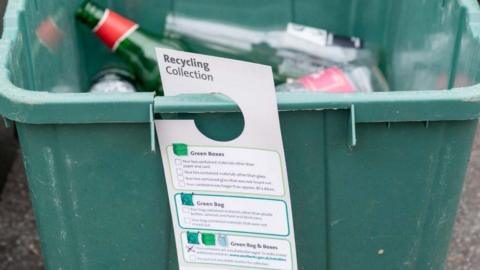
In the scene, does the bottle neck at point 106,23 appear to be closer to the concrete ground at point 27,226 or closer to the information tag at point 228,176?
the information tag at point 228,176

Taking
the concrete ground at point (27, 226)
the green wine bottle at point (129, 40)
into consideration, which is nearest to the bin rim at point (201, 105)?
the green wine bottle at point (129, 40)

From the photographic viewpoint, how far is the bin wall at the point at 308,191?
841mm

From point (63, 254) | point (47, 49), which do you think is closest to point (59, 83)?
point (47, 49)

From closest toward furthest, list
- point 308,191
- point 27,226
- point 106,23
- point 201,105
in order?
point 201,105, point 308,191, point 106,23, point 27,226

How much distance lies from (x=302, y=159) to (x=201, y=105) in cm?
16

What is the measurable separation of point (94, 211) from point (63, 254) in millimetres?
103

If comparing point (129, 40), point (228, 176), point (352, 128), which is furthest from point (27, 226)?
point (352, 128)

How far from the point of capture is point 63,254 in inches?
38.1

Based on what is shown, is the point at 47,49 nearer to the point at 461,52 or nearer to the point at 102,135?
the point at 102,135

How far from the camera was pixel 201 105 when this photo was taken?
0.79m

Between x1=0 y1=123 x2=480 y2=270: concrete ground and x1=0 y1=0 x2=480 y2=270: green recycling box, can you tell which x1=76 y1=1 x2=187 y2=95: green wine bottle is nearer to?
x1=0 y1=0 x2=480 y2=270: green recycling box

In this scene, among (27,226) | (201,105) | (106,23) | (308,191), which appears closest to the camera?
(201,105)

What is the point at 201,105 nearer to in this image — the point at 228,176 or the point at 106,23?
the point at 228,176

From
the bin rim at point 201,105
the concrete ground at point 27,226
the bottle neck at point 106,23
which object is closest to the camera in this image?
Answer: the bin rim at point 201,105
